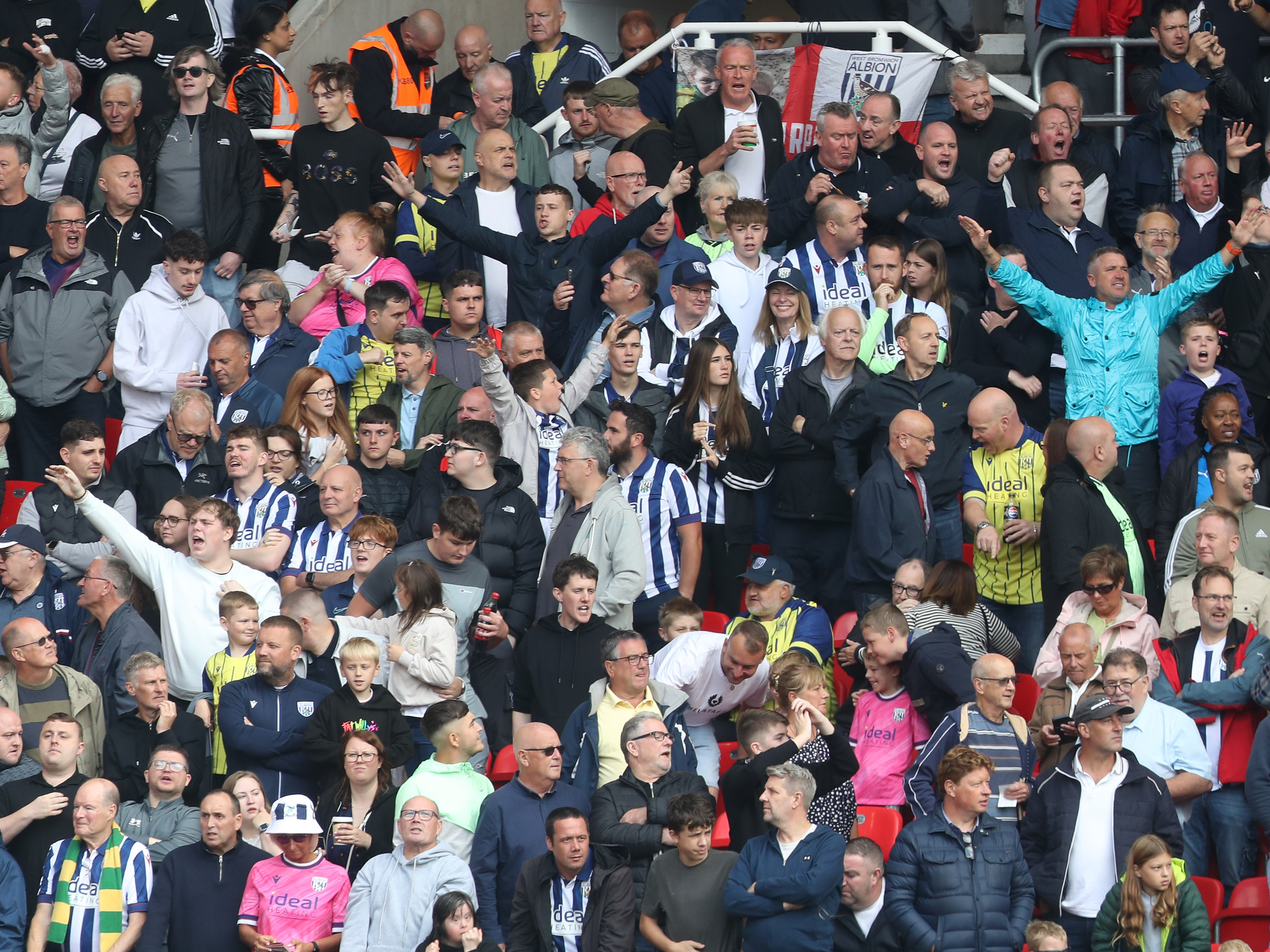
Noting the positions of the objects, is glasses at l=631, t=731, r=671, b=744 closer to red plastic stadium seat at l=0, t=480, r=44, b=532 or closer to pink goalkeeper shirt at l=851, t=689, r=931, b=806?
pink goalkeeper shirt at l=851, t=689, r=931, b=806

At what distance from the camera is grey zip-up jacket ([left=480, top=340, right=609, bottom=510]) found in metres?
10.4

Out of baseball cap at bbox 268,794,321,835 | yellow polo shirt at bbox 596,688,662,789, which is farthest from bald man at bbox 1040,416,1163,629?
baseball cap at bbox 268,794,321,835

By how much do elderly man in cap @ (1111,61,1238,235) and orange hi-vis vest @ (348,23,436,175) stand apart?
184 inches

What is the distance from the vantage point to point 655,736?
27.5ft

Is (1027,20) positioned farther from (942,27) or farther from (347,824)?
(347,824)

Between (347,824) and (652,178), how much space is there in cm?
519

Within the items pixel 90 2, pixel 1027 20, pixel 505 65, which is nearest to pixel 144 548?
pixel 505 65

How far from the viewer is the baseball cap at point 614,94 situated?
41.5ft

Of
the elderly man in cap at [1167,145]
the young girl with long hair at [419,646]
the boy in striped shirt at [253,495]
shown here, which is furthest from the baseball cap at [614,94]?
the young girl with long hair at [419,646]

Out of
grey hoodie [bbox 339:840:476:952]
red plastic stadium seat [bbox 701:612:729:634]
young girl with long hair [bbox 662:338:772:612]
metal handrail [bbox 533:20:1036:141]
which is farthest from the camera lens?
metal handrail [bbox 533:20:1036:141]

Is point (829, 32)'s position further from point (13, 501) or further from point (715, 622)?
point (13, 501)

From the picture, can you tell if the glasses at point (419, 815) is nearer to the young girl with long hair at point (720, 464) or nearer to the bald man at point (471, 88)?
the young girl with long hair at point (720, 464)

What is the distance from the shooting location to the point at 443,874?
27.4ft

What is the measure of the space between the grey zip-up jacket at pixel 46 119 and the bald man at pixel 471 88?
246 cm
